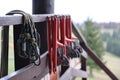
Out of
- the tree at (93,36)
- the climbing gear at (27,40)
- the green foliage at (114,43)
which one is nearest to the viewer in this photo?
the climbing gear at (27,40)

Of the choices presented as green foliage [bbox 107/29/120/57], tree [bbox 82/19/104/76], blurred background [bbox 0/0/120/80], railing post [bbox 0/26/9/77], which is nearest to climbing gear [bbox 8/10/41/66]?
railing post [bbox 0/26/9/77]

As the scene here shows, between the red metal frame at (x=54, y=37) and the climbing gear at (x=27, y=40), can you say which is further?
the red metal frame at (x=54, y=37)

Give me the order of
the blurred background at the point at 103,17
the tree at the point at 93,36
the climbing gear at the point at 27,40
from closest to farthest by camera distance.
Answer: the climbing gear at the point at 27,40 → the blurred background at the point at 103,17 → the tree at the point at 93,36

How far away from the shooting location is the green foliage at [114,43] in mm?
7856

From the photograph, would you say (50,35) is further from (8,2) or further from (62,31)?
(8,2)

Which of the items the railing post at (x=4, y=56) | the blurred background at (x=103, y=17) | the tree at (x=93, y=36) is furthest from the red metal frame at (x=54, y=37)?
the tree at (x=93, y=36)

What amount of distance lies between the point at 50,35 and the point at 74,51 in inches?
14.4

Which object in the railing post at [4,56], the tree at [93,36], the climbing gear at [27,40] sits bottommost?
the tree at [93,36]

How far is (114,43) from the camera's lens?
8211 mm

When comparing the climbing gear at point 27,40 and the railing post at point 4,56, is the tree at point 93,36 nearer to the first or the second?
the railing post at point 4,56

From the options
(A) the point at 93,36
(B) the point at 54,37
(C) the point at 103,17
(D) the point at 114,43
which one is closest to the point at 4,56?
(B) the point at 54,37

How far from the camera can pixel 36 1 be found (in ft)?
7.59

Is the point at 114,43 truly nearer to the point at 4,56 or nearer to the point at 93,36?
the point at 93,36

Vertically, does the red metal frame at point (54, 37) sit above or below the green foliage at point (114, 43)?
above
